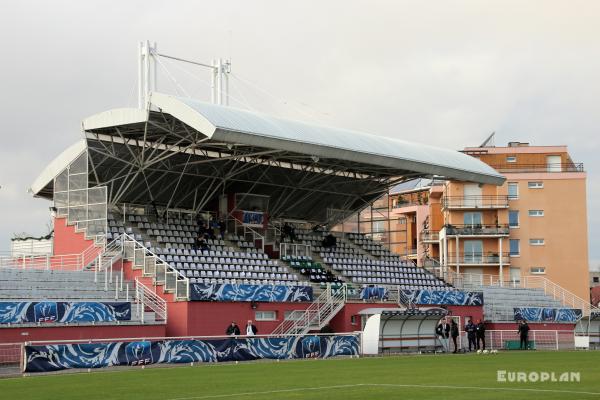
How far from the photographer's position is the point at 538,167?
276ft

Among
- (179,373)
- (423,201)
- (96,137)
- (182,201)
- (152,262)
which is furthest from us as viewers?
(423,201)

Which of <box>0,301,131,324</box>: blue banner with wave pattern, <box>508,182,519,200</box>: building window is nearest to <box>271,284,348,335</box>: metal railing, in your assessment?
<box>0,301,131,324</box>: blue banner with wave pattern

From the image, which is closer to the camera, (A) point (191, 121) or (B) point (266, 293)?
(A) point (191, 121)

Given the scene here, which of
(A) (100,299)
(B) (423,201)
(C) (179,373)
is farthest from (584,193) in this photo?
(C) (179,373)

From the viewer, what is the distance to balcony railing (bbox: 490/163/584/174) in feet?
274

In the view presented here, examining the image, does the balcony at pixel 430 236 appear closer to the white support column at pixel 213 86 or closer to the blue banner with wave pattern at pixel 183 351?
the white support column at pixel 213 86

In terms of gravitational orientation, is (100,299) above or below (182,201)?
below

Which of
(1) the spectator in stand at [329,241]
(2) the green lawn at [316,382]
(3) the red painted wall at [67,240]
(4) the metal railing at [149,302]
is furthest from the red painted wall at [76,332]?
(1) the spectator in stand at [329,241]

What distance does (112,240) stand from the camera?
157 ft

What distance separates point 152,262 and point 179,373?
1666cm

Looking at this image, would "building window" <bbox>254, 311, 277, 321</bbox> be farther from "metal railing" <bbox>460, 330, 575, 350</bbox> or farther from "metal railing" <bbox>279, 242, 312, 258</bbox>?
"metal railing" <bbox>460, 330, 575, 350</bbox>

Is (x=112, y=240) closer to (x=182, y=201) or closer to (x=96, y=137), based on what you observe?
(x=96, y=137)

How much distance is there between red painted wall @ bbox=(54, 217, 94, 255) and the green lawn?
58.0 ft

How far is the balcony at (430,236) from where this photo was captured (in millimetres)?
89688
